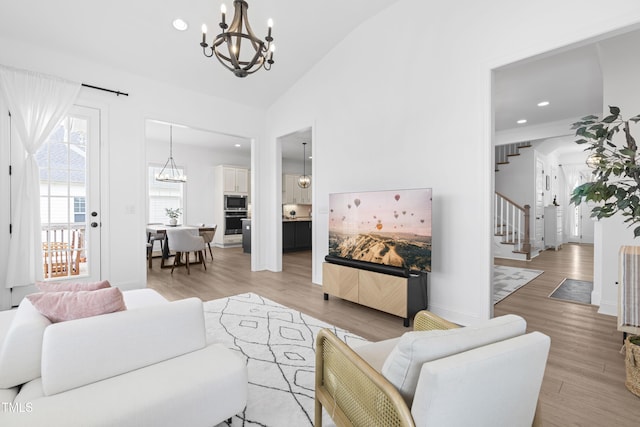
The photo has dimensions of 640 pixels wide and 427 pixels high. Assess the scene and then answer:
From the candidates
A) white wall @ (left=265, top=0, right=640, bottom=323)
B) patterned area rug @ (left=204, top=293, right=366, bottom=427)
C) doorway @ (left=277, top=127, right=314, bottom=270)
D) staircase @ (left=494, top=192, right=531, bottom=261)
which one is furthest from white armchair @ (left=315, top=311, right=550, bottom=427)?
staircase @ (left=494, top=192, right=531, bottom=261)

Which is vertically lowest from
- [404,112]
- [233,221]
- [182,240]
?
[182,240]

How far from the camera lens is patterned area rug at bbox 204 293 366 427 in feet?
5.71

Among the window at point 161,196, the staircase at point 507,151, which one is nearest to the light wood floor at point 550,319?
the window at point 161,196

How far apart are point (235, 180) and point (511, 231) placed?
7537 mm

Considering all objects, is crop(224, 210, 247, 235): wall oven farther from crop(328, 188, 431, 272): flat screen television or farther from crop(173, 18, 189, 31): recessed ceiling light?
crop(173, 18, 189, 31): recessed ceiling light

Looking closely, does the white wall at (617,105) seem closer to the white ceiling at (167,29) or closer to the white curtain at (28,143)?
the white ceiling at (167,29)

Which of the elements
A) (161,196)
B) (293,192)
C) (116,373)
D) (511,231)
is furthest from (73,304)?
(293,192)

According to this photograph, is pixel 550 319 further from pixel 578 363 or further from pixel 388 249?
pixel 388 249

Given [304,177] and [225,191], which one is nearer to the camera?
[225,191]

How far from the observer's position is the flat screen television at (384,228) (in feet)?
10.2

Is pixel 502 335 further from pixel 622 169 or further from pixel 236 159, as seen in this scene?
pixel 236 159

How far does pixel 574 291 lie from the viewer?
4.22 m

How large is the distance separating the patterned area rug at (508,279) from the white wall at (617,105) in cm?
100

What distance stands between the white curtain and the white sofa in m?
2.73
